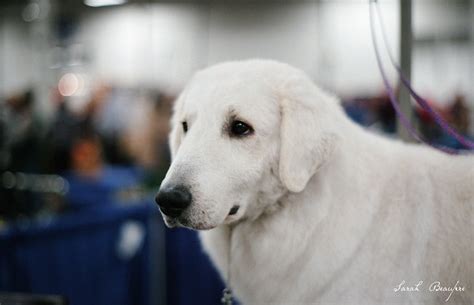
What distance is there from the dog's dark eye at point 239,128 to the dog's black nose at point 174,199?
10.7 inches

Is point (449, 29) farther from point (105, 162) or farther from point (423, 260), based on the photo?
point (423, 260)

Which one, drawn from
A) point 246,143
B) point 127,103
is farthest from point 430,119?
point 127,103

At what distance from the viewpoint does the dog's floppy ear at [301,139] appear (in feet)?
5.16

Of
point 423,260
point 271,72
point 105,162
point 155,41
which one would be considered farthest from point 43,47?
point 423,260

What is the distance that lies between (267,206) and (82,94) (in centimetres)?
856

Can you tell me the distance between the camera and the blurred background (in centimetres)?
347

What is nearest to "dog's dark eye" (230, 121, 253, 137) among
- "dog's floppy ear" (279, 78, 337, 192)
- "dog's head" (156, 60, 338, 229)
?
"dog's head" (156, 60, 338, 229)

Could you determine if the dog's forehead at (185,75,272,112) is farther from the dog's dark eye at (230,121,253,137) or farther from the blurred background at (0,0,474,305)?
the blurred background at (0,0,474,305)

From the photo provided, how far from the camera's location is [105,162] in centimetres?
746

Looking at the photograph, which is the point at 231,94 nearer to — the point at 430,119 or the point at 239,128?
the point at 239,128

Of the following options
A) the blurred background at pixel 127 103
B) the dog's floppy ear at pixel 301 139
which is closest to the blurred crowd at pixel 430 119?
the blurred background at pixel 127 103

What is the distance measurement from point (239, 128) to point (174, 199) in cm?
33

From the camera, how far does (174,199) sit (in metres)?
1.44

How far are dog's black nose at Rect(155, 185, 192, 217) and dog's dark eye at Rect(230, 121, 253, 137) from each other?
0.89 feet
